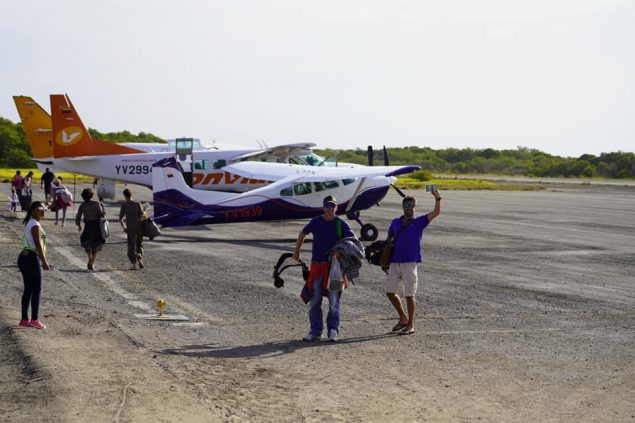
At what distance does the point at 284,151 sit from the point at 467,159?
135720 mm

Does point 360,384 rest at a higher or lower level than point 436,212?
lower

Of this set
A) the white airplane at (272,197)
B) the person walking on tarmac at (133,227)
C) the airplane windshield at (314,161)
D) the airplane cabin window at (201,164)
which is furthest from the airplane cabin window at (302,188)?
the airplane cabin window at (201,164)

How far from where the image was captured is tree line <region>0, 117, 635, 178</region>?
115000mm

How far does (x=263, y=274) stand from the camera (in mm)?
20750

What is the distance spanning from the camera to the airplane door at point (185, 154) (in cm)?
4394

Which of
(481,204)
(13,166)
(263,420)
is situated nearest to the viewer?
(263,420)

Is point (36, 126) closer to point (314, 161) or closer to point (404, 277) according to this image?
point (314, 161)

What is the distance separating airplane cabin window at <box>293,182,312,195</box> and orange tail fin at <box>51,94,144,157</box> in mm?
18008

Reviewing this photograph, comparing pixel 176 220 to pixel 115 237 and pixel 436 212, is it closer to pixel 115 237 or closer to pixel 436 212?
pixel 115 237

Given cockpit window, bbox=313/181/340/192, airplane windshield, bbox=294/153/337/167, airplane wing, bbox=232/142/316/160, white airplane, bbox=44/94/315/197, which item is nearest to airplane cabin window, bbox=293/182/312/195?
cockpit window, bbox=313/181/340/192

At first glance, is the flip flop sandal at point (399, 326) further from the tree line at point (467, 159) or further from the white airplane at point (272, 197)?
the tree line at point (467, 159)

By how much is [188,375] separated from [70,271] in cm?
1051

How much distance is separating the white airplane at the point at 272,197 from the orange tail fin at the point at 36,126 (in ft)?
70.9

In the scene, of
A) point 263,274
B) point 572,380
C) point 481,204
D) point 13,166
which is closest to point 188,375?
point 572,380
